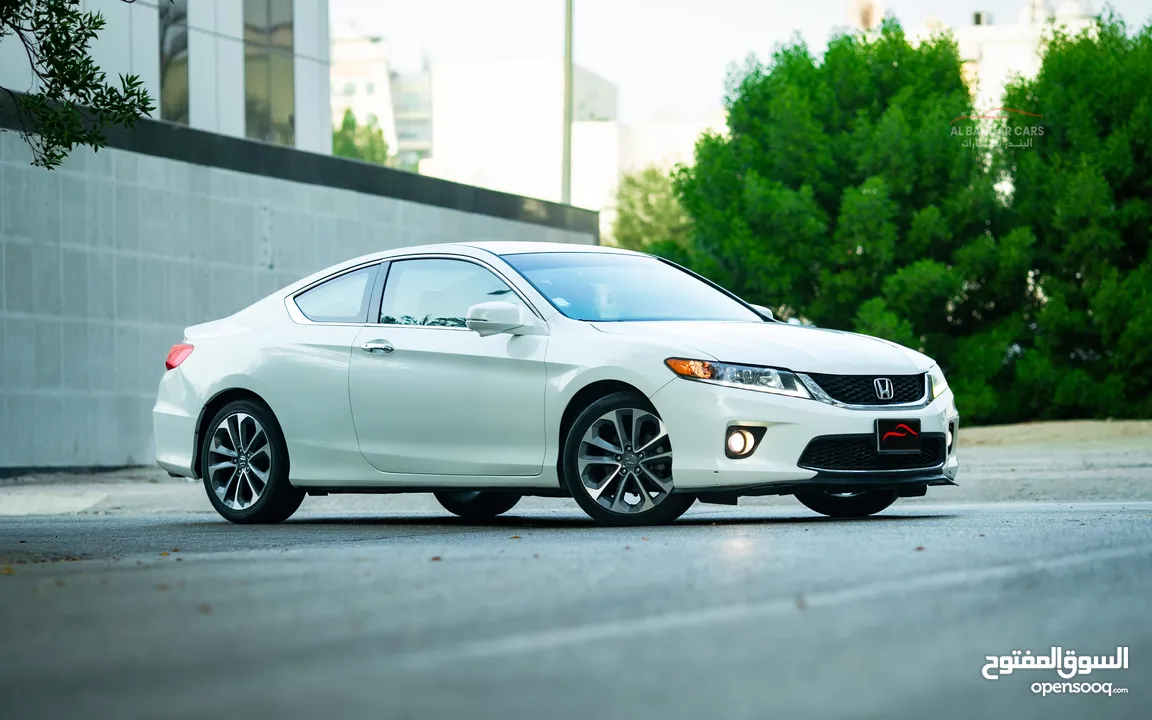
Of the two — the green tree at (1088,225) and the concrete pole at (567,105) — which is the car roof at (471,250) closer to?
the concrete pole at (567,105)

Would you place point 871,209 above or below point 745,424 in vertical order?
above

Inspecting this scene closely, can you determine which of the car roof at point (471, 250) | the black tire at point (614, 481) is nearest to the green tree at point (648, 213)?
the car roof at point (471, 250)

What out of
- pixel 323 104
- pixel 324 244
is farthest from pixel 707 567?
pixel 323 104

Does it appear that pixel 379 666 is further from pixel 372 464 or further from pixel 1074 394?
pixel 1074 394

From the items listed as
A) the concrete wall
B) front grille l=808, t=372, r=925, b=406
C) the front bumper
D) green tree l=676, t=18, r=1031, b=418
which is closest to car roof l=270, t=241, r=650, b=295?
the front bumper

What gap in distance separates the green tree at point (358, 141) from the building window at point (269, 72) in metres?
75.3

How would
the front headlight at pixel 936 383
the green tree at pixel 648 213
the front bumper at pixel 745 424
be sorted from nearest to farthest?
1. the front bumper at pixel 745 424
2. the front headlight at pixel 936 383
3. the green tree at pixel 648 213

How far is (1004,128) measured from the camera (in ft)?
123

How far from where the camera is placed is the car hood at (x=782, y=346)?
8867 mm

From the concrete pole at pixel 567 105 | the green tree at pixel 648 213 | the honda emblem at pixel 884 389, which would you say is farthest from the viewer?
the green tree at pixel 648 213

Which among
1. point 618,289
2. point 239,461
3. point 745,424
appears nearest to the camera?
point 745,424

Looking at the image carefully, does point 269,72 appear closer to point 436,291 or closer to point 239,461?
point 239,461

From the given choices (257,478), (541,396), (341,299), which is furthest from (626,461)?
(257,478)

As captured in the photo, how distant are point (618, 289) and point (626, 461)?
1.32 m
